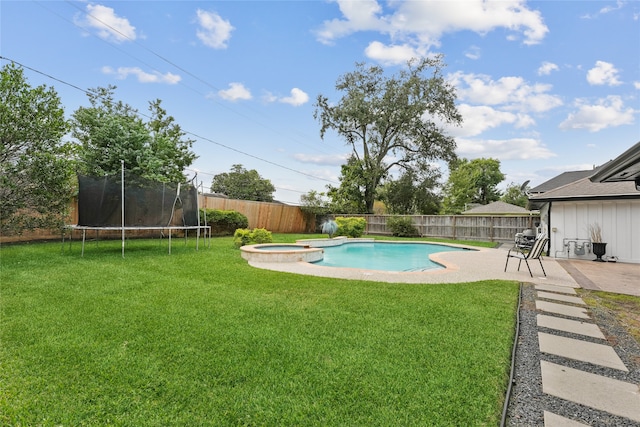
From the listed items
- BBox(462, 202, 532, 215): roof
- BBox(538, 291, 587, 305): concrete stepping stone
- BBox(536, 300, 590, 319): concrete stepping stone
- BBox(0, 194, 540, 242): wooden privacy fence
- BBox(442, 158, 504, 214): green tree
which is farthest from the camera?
BBox(442, 158, 504, 214): green tree

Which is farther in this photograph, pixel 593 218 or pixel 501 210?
pixel 501 210

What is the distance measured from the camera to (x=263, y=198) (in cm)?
3425

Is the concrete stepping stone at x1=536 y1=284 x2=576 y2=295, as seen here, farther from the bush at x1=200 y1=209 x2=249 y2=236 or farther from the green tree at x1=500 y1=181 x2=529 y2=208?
the green tree at x1=500 y1=181 x2=529 y2=208

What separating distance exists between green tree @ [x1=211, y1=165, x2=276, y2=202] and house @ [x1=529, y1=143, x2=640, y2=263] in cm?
2831

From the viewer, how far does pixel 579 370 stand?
2182mm

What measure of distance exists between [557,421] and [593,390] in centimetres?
56

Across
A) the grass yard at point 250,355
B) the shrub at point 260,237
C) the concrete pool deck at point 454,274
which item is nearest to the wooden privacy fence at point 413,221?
the shrub at point 260,237

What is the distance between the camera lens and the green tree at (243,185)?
33969mm

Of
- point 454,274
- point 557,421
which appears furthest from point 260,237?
point 557,421

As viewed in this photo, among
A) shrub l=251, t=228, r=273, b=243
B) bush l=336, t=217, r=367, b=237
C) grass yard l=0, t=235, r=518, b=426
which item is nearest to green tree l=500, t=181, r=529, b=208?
bush l=336, t=217, r=367, b=237

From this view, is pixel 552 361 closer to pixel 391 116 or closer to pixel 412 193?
pixel 391 116

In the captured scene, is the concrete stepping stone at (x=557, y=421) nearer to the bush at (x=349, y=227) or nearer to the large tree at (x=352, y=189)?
the bush at (x=349, y=227)

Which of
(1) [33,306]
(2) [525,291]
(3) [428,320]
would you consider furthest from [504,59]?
(1) [33,306]

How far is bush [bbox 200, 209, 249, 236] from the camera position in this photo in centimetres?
1332
